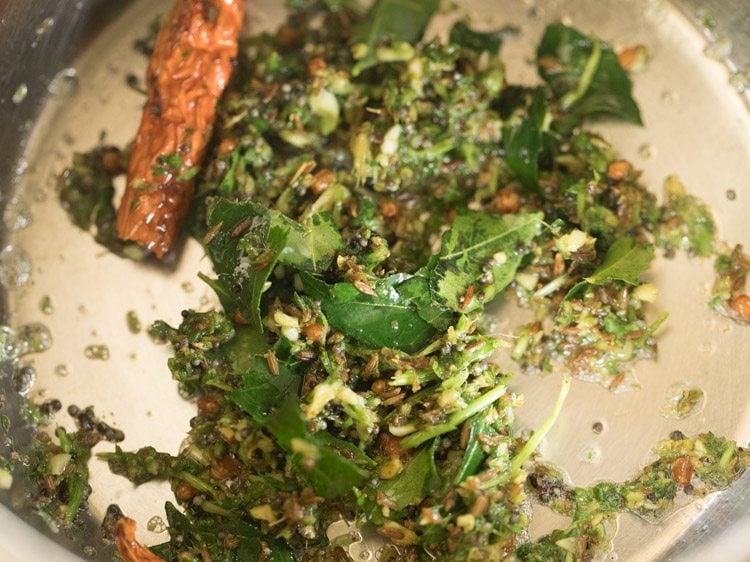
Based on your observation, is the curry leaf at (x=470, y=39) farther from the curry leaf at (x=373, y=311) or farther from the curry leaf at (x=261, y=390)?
the curry leaf at (x=261, y=390)

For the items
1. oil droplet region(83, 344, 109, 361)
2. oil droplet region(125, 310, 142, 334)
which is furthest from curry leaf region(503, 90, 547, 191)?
oil droplet region(83, 344, 109, 361)

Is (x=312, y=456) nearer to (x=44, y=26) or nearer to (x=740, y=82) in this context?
(x=44, y=26)

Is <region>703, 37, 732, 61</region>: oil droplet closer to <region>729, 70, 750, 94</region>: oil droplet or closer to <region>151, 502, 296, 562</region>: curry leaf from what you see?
<region>729, 70, 750, 94</region>: oil droplet

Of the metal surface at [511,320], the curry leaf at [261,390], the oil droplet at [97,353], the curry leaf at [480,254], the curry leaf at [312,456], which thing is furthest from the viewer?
the oil droplet at [97,353]

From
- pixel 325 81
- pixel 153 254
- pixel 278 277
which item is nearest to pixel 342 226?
pixel 278 277

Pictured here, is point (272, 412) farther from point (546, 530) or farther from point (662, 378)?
point (662, 378)

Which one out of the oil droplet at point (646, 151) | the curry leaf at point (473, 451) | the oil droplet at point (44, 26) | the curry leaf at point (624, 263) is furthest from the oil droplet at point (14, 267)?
the oil droplet at point (646, 151)
